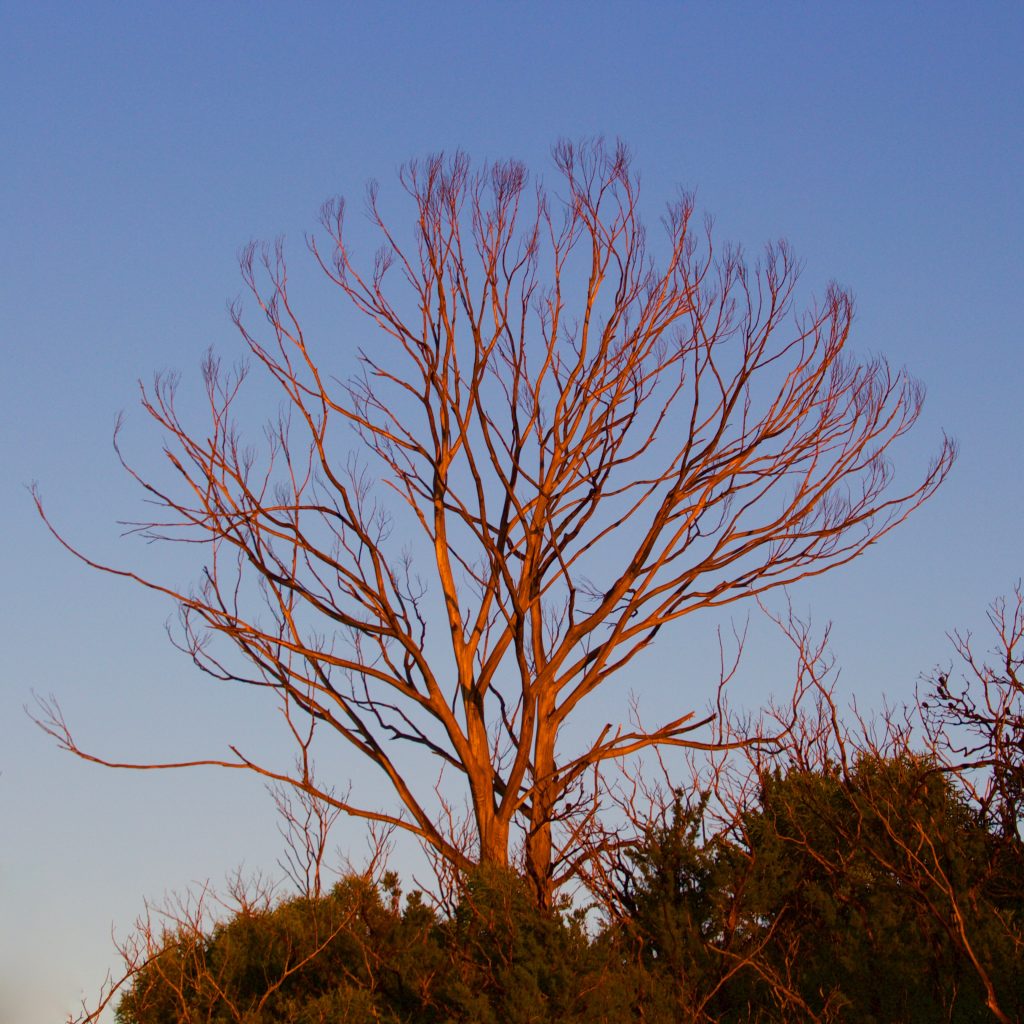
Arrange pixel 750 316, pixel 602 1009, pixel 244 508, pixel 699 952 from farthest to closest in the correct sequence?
pixel 750 316 → pixel 244 508 → pixel 699 952 → pixel 602 1009

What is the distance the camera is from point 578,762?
8750 millimetres

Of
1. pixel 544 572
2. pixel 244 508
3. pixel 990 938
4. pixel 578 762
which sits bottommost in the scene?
pixel 990 938

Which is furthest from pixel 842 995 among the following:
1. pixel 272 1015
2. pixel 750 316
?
pixel 750 316

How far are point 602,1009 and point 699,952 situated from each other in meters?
1.62

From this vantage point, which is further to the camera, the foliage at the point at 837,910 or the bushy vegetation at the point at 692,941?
the foliage at the point at 837,910

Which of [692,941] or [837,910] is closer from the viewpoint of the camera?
[692,941]

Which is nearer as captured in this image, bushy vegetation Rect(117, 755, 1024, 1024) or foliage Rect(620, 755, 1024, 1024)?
bushy vegetation Rect(117, 755, 1024, 1024)

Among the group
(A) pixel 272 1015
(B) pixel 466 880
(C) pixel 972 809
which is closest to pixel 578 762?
(B) pixel 466 880

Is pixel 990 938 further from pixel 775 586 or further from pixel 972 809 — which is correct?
pixel 775 586

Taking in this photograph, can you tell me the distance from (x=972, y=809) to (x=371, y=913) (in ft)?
15.1

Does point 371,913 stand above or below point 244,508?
below

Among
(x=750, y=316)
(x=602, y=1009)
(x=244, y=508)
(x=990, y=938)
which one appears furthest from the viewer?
(x=750, y=316)

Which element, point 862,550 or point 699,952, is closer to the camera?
point 699,952

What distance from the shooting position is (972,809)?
9602mm
